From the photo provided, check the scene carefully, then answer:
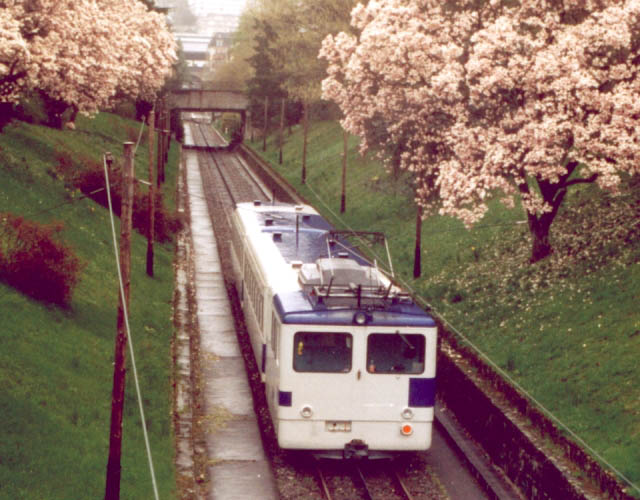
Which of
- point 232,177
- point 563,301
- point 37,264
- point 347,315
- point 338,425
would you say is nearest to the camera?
point 347,315

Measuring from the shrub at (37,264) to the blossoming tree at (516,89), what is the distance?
9198 millimetres

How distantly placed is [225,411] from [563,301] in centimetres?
818

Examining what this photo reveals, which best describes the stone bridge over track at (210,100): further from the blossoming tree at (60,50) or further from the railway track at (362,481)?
the railway track at (362,481)

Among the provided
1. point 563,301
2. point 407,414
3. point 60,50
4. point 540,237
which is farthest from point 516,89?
point 60,50

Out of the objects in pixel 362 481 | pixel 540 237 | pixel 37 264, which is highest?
pixel 540 237

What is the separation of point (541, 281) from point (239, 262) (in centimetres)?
945

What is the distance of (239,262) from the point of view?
96.1ft

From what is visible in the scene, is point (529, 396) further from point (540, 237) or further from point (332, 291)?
point (540, 237)

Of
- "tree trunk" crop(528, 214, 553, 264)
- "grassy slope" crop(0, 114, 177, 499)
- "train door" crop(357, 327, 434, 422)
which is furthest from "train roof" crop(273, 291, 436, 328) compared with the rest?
"tree trunk" crop(528, 214, 553, 264)

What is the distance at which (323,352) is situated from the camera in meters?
16.3

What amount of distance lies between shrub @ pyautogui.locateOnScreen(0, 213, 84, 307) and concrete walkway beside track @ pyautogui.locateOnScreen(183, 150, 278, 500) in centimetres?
398

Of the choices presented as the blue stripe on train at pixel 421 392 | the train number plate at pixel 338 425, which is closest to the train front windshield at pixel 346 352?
the blue stripe on train at pixel 421 392

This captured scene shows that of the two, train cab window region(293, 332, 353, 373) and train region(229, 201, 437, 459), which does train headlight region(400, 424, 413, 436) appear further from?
train cab window region(293, 332, 353, 373)

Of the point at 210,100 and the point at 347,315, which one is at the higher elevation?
the point at 210,100
